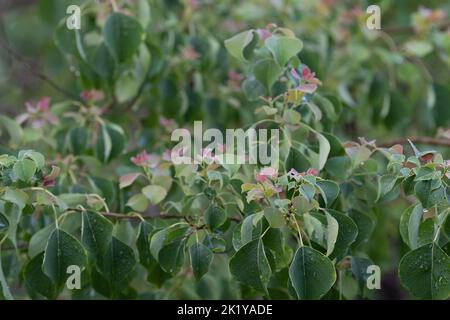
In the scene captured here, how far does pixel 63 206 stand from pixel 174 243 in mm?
184

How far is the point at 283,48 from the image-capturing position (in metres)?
1.31

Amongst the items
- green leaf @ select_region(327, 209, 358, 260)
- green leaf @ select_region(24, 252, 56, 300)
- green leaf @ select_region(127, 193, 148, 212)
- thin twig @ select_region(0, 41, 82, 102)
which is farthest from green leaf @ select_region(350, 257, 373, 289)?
thin twig @ select_region(0, 41, 82, 102)

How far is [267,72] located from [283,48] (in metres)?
0.06

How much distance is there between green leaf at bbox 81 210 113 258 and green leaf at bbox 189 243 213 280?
0.45 feet

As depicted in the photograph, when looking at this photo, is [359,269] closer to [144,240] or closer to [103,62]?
[144,240]

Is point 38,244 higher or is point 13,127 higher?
point 13,127

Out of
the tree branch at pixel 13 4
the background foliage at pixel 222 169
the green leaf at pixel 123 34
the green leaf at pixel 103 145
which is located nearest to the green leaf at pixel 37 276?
the background foliage at pixel 222 169

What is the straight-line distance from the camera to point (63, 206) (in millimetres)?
1200

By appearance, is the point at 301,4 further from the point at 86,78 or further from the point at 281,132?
the point at 281,132

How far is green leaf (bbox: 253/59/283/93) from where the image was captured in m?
1.34

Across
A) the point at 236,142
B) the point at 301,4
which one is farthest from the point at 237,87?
the point at 236,142

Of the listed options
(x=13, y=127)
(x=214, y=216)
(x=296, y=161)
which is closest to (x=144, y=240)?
(x=214, y=216)

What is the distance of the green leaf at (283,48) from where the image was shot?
131 cm

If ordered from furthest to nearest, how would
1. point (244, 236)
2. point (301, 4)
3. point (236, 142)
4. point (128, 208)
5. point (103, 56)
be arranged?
point (301, 4) < point (103, 56) < point (128, 208) < point (236, 142) < point (244, 236)
